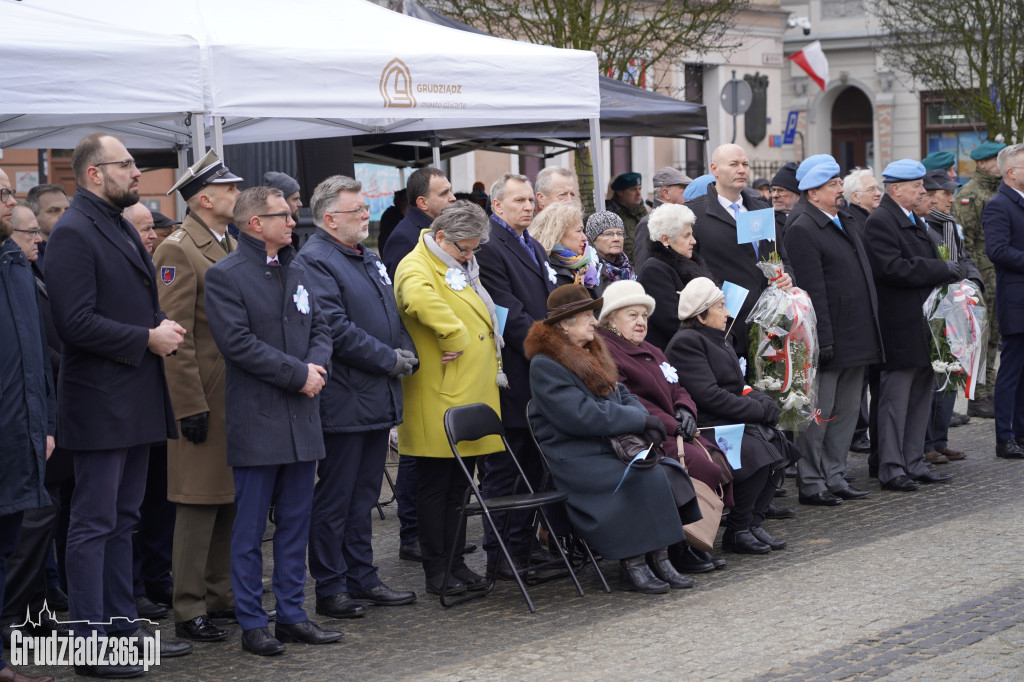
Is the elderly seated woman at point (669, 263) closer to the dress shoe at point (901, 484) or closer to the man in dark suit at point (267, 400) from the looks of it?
the dress shoe at point (901, 484)

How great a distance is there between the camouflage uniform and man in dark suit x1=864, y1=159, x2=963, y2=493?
259 cm

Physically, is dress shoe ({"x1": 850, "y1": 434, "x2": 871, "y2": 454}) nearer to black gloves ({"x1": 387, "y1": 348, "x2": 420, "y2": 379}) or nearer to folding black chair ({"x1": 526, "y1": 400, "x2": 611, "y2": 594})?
folding black chair ({"x1": 526, "y1": 400, "x2": 611, "y2": 594})

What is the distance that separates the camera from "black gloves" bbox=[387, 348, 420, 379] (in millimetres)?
6496

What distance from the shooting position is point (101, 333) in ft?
18.0

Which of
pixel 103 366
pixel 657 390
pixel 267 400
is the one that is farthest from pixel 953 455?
pixel 103 366

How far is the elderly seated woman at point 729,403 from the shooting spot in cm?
750

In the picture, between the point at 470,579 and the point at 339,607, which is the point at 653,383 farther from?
the point at 339,607

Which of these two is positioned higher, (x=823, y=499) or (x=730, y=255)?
(x=730, y=255)

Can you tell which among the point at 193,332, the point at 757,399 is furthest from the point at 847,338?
the point at 193,332

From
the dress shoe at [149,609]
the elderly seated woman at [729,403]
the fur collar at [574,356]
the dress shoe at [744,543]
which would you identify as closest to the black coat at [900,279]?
the elderly seated woman at [729,403]

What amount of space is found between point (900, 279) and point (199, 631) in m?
5.34

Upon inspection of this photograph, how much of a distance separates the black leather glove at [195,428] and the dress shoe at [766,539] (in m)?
3.19

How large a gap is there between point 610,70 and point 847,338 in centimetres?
1072

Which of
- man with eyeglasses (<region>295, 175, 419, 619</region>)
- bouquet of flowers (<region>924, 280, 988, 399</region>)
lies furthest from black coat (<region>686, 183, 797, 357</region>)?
man with eyeglasses (<region>295, 175, 419, 619</region>)
